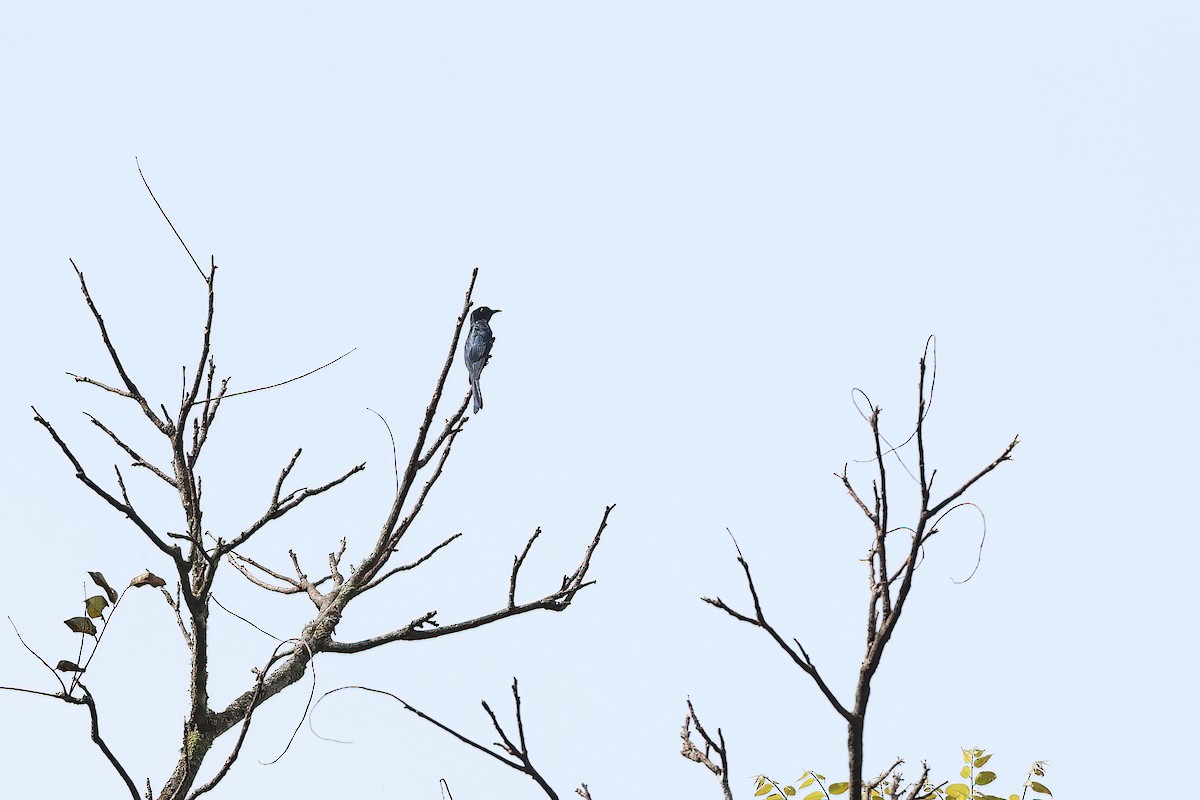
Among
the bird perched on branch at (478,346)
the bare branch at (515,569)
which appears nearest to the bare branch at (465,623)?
the bare branch at (515,569)

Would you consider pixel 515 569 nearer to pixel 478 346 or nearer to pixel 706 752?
pixel 706 752

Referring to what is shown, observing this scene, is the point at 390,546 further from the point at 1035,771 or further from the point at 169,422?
the point at 1035,771

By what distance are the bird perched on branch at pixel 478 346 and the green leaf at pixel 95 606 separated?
512 centimetres

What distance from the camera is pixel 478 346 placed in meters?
10.3

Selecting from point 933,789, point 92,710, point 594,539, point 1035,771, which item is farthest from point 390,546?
point 1035,771

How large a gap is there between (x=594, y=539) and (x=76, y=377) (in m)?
2.28

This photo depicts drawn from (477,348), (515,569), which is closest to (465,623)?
(515,569)

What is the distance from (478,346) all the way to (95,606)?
699 cm

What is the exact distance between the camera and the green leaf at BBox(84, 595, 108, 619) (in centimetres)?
342

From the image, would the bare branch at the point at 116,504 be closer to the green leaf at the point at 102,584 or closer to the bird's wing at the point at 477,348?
the green leaf at the point at 102,584

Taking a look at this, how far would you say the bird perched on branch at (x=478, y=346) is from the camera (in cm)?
898

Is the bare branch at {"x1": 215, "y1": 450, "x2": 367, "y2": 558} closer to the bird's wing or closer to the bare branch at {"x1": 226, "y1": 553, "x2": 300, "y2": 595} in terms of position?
the bare branch at {"x1": 226, "y1": 553, "x2": 300, "y2": 595}

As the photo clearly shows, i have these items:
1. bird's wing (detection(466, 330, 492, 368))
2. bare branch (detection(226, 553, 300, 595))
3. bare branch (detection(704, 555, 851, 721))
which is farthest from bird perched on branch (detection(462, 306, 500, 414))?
bare branch (detection(704, 555, 851, 721))

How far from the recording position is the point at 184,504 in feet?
13.7
